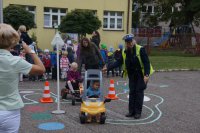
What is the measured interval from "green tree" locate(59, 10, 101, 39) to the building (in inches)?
126

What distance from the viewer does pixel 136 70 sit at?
25.4 ft

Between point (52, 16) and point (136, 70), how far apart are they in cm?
2022

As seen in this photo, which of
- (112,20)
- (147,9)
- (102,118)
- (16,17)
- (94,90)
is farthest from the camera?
(147,9)

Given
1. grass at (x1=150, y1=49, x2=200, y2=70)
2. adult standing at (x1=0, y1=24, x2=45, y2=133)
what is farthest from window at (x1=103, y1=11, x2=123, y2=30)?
adult standing at (x1=0, y1=24, x2=45, y2=133)

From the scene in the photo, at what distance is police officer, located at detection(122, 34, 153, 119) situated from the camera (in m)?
7.62

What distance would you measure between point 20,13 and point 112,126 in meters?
15.2

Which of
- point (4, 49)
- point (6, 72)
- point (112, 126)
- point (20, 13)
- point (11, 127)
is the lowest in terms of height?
point (112, 126)

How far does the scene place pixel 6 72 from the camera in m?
3.28

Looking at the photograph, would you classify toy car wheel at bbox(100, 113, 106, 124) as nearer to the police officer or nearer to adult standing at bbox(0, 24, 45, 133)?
the police officer

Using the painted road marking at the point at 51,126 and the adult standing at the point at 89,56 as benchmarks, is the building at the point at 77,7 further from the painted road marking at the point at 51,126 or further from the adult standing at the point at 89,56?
the painted road marking at the point at 51,126

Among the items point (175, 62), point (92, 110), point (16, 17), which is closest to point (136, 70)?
point (92, 110)

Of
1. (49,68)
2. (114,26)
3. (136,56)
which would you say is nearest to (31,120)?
(136,56)

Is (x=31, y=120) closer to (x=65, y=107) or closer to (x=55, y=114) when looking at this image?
(x=55, y=114)

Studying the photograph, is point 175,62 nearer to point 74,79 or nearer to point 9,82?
point 74,79
